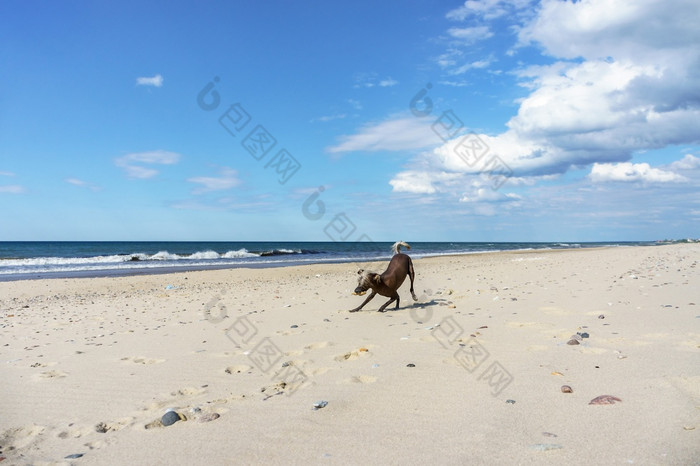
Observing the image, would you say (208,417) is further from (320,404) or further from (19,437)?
(19,437)

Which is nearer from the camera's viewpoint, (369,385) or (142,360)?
(369,385)

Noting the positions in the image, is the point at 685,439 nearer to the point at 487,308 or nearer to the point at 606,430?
the point at 606,430

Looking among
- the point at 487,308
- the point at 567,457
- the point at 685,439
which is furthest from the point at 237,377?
the point at 487,308

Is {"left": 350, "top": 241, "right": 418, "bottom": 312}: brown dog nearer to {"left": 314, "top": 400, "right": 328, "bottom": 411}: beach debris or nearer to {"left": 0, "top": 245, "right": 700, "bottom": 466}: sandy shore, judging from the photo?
{"left": 0, "top": 245, "right": 700, "bottom": 466}: sandy shore

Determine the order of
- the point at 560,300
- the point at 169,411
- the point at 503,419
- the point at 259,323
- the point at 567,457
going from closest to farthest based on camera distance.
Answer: the point at 567,457 → the point at 503,419 → the point at 169,411 → the point at 259,323 → the point at 560,300

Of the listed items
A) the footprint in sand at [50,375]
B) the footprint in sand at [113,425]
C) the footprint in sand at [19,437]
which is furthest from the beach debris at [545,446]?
the footprint in sand at [50,375]

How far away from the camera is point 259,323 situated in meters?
7.54

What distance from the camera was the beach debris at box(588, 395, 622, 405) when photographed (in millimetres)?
3420

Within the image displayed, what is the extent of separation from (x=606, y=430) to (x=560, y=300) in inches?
222

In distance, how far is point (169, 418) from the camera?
349cm

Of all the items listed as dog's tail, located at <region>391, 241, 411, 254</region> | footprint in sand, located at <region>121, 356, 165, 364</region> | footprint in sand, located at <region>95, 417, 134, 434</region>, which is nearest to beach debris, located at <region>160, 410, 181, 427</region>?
footprint in sand, located at <region>95, 417, 134, 434</region>

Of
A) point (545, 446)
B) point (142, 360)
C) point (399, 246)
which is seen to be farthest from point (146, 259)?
point (545, 446)

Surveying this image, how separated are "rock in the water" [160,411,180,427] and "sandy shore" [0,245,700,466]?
0.24ft

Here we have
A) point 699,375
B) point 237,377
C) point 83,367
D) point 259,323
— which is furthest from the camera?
point 259,323
